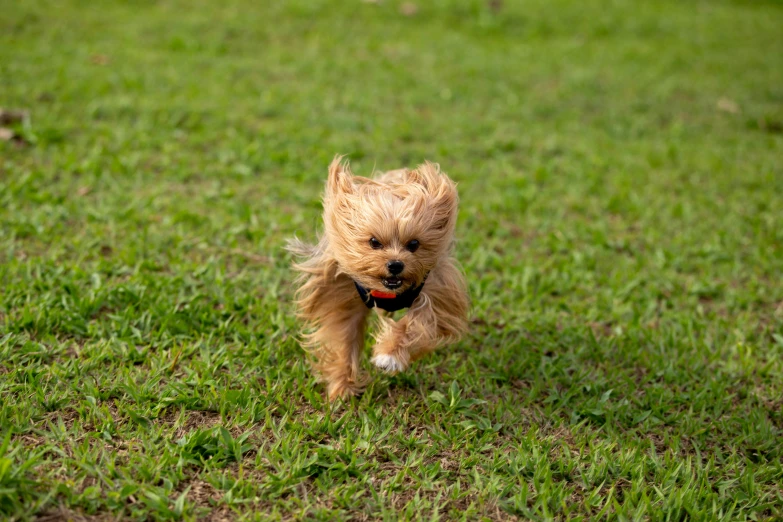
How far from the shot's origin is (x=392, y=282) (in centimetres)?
352

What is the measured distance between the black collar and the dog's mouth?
14 cm

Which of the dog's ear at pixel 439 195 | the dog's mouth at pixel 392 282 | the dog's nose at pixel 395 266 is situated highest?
the dog's ear at pixel 439 195

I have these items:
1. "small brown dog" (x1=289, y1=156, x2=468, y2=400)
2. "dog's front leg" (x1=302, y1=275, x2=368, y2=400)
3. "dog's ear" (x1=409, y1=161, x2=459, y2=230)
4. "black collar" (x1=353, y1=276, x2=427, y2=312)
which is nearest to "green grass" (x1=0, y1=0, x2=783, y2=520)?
"dog's front leg" (x1=302, y1=275, x2=368, y2=400)

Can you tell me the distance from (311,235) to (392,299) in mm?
1936

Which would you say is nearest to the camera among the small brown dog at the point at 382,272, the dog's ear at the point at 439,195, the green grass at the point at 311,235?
the green grass at the point at 311,235

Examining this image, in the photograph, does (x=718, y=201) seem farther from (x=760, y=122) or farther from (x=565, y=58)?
(x=565, y=58)

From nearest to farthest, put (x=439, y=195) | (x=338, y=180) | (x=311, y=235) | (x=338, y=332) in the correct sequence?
(x=439, y=195)
(x=338, y=180)
(x=338, y=332)
(x=311, y=235)

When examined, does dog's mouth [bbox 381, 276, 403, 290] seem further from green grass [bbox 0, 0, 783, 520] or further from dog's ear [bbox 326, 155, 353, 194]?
green grass [bbox 0, 0, 783, 520]

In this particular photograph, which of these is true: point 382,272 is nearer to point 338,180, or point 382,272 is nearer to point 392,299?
point 392,299

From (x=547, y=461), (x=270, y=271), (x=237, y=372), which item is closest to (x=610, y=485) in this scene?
(x=547, y=461)

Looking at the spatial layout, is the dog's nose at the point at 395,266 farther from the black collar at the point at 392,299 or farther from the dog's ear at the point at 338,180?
the dog's ear at the point at 338,180

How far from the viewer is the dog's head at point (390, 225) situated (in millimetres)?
3490

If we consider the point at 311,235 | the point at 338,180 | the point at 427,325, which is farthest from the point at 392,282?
the point at 311,235

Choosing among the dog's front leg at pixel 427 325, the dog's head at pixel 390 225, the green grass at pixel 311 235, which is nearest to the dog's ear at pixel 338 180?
the dog's head at pixel 390 225
